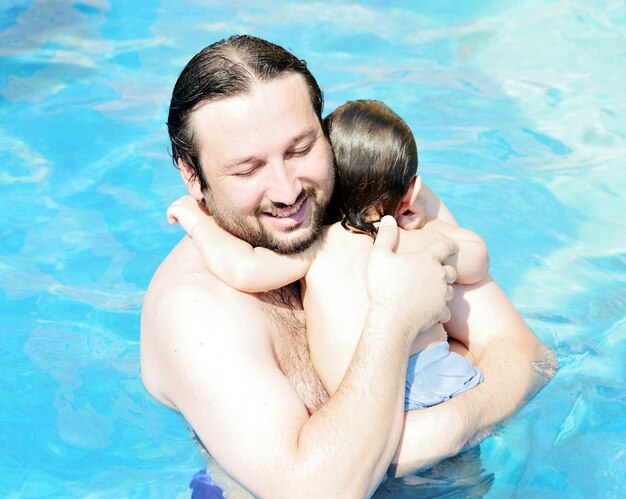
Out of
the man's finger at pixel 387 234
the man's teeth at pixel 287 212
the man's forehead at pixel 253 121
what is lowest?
the man's finger at pixel 387 234

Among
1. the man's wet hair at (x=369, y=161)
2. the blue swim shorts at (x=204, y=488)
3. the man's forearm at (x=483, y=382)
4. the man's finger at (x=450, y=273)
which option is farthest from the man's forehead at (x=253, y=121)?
the blue swim shorts at (x=204, y=488)

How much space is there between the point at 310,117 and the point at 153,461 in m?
1.81

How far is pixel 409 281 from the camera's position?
10.8 feet

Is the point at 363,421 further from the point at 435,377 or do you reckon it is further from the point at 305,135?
the point at 305,135

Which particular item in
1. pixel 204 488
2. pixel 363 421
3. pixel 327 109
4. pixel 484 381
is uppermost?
pixel 363 421

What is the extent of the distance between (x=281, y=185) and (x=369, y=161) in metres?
0.40

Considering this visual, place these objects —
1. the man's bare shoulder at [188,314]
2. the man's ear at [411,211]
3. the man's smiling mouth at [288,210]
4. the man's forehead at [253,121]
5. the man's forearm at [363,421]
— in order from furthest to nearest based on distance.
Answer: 1. the man's ear at [411,211]
2. the man's smiling mouth at [288,210]
3. the man's forehead at [253,121]
4. the man's bare shoulder at [188,314]
5. the man's forearm at [363,421]

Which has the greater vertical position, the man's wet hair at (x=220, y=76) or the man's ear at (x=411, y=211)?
the man's wet hair at (x=220, y=76)

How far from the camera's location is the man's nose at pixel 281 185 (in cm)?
332

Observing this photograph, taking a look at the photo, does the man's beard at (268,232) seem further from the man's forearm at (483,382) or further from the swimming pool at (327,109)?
the swimming pool at (327,109)

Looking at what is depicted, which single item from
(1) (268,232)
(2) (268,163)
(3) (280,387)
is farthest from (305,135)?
(3) (280,387)

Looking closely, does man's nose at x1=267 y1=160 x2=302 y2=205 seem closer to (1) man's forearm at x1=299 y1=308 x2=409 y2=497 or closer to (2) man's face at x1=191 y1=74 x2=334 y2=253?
(2) man's face at x1=191 y1=74 x2=334 y2=253

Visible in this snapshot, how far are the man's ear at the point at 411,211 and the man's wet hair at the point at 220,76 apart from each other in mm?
479

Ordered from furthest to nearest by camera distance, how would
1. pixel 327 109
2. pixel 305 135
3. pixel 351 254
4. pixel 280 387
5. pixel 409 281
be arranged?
pixel 327 109 < pixel 351 254 < pixel 305 135 < pixel 409 281 < pixel 280 387
